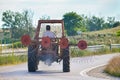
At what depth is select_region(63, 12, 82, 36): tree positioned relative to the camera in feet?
317

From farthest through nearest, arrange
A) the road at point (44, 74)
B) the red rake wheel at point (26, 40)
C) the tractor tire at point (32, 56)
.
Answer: the tractor tire at point (32, 56)
the red rake wheel at point (26, 40)
the road at point (44, 74)

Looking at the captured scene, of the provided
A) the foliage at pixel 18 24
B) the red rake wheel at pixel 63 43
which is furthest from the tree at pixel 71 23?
the red rake wheel at pixel 63 43

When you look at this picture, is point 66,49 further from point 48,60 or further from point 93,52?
point 93,52

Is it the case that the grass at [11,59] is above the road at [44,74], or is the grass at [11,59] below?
above

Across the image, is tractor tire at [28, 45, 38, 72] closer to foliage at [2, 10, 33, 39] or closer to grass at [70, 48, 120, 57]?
grass at [70, 48, 120, 57]

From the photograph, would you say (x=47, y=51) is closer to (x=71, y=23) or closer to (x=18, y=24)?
(x=18, y=24)

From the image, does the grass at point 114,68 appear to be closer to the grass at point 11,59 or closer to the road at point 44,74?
the road at point 44,74

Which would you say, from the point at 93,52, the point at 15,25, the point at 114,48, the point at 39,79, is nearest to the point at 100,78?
the point at 39,79

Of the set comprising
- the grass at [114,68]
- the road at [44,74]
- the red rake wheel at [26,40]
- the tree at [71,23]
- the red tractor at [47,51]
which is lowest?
the road at [44,74]

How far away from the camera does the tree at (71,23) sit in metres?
96.6

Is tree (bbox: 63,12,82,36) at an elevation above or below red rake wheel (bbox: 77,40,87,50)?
above

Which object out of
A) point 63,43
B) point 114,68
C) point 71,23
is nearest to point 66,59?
point 63,43

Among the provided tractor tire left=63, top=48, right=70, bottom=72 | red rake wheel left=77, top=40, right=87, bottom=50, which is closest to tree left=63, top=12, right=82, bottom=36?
tractor tire left=63, top=48, right=70, bottom=72

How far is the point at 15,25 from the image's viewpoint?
7069cm
